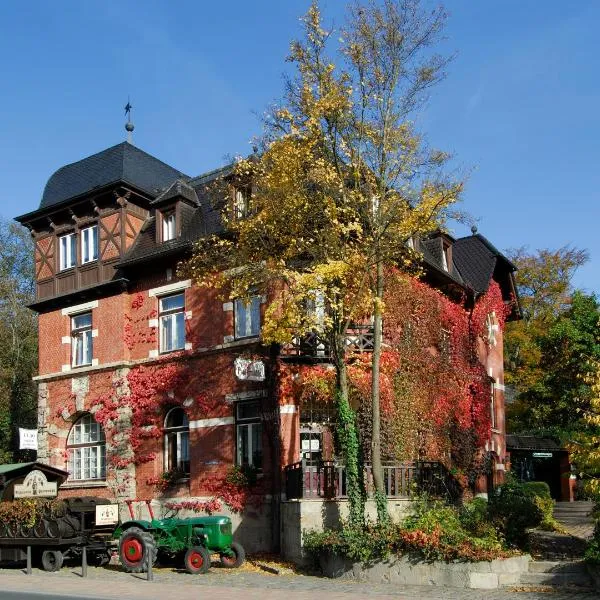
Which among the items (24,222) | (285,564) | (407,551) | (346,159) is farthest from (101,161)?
(407,551)

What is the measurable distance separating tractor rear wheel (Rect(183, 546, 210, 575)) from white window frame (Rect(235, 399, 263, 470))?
179 inches

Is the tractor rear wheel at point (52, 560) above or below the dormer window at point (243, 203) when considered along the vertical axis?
below

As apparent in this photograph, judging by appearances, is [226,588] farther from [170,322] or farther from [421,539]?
[170,322]

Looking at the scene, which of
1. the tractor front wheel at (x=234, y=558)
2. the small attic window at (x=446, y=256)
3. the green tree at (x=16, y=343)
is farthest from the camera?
the green tree at (x=16, y=343)

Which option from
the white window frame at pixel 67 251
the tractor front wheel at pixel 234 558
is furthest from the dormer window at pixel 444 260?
the tractor front wheel at pixel 234 558

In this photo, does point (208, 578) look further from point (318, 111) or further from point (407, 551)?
point (318, 111)

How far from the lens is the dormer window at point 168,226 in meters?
25.3

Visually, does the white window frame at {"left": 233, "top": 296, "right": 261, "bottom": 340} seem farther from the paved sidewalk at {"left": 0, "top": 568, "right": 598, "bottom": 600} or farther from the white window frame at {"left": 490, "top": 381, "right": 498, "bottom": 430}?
the white window frame at {"left": 490, "top": 381, "right": 498, "bottom": 430}

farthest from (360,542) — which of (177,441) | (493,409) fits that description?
(493,409)

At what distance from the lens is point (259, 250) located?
18.2 metres

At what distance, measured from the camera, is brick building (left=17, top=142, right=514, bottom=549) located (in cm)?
2194

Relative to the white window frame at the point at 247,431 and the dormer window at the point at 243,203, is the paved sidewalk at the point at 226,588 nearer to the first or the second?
the white window frame at the point at 247,431

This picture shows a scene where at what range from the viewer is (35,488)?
63.3 ft

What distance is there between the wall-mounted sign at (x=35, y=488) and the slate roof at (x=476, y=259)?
52.9 feet
